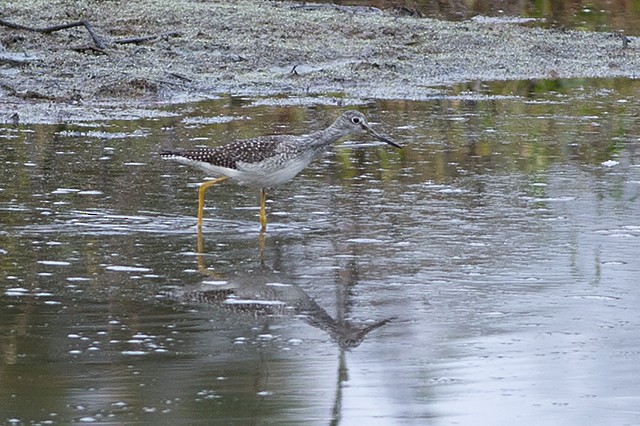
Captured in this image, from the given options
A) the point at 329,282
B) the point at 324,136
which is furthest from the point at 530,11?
the point at 329,282

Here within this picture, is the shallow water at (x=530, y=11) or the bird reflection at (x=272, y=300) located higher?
the shallow water at (x=530, y=11)

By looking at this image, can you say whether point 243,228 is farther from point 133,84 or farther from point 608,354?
point 133,84

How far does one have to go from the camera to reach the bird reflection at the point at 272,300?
654cm

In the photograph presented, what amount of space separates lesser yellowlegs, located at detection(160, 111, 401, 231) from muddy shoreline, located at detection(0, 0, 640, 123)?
3971mm

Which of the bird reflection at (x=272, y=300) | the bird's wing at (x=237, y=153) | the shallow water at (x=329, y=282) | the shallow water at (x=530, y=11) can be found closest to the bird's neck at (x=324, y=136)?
the bird's wing at (x=237, y=153)

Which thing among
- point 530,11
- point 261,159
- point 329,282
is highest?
point 530,11

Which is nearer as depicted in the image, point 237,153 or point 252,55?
point 237,153

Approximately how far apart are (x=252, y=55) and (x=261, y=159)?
7890mm

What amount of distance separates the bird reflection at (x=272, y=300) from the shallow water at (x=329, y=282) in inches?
0.7

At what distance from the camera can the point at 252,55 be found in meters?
16.7

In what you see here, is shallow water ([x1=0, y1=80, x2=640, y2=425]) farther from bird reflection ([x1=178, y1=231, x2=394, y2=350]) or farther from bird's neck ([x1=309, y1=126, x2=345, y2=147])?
bird's neck ([x1=309, y1=126, x2=345, y2=147])

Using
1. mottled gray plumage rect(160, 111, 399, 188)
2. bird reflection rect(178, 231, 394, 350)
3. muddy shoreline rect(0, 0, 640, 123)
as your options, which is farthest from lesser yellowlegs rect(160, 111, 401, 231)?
muddy shoreline rect(0, 0, 640, 123)

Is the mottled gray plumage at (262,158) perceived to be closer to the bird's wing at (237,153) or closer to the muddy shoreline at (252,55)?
the bird's wing at (237,153)

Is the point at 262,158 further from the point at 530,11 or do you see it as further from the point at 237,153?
the point at 530,11
